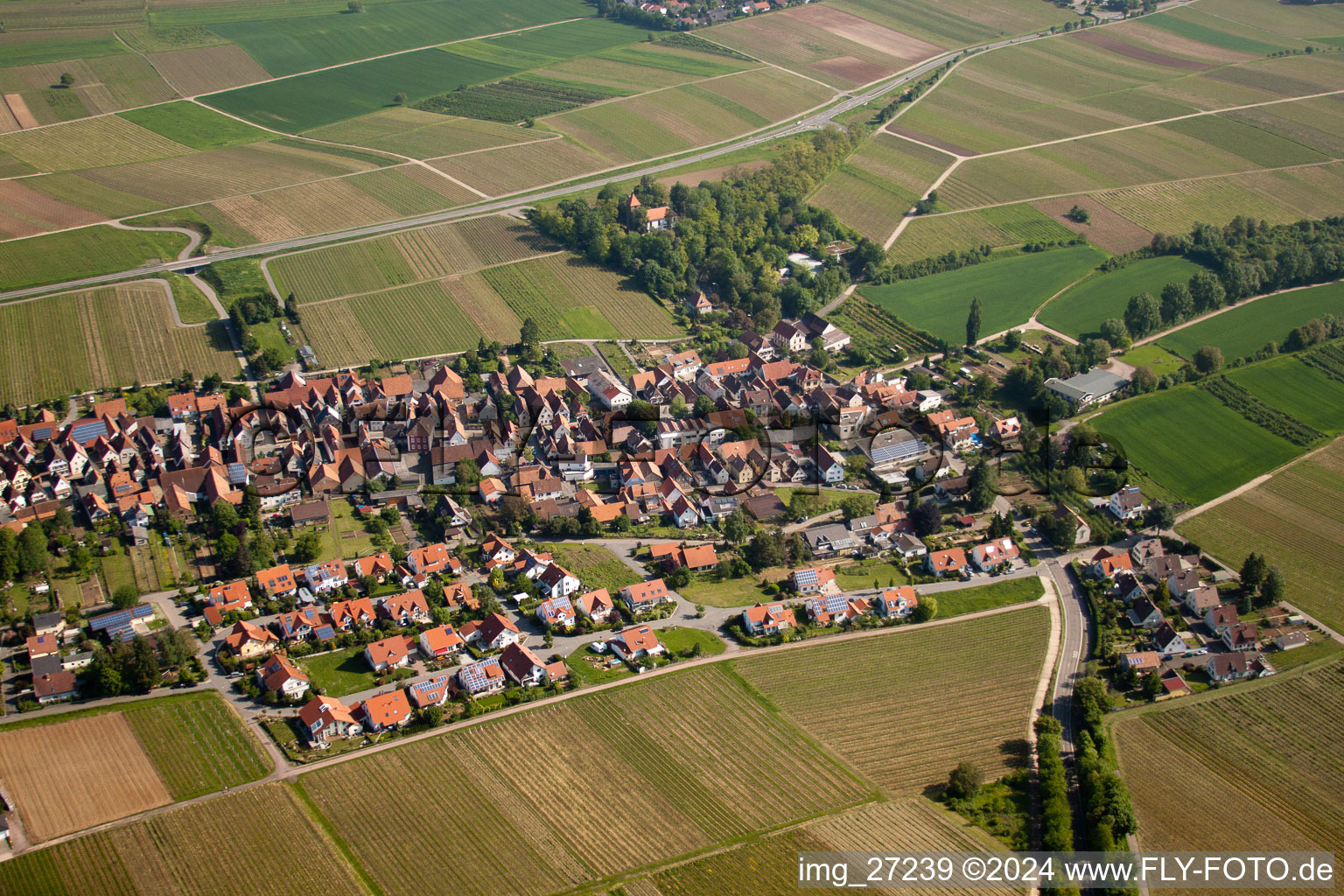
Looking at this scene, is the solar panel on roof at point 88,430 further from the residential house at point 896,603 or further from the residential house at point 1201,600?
the residential house at point 1201,600

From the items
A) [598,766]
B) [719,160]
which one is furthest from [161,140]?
[598,766]

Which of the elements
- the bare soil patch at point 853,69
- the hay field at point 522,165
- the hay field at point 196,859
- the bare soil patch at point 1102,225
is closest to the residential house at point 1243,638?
the hay field at point 196,859

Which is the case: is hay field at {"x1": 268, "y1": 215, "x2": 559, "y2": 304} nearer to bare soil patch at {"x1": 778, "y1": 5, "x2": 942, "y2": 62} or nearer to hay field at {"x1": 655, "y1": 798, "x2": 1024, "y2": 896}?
hay field at {"x1": 655, "y1": 798, "x2": 1024, "y2": 896}

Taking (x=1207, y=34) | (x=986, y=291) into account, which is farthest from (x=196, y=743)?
(x=1207, y=34)

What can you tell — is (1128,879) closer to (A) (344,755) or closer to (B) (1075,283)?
(A) (344,755)

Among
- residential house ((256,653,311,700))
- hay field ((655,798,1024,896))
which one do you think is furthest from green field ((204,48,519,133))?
hay field ((655,798,1024,896))
